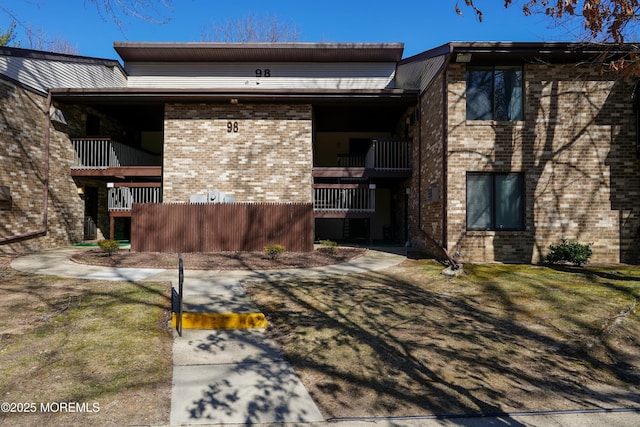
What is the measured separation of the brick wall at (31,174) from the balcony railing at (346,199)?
9.93 m

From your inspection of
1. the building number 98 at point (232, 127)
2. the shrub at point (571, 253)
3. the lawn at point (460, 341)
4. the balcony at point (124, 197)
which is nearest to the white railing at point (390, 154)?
the building number 98 at point (232, 127)

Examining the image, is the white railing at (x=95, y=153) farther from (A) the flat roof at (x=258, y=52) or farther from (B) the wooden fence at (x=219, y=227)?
(A) the flat roof at (x=258, y=52)

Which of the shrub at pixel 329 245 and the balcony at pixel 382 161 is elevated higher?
the balcony at pixel 382 161

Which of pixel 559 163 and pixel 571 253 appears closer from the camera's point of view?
pixel 571 253

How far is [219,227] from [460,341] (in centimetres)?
907

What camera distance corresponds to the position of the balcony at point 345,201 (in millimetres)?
14219

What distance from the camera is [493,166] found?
9.90 m

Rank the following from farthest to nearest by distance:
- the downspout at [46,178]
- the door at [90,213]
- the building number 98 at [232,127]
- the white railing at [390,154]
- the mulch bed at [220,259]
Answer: the door at [90,213] < the white railing at [390,154] < the building number 98 at [232,127] < the downspout at [46,178] < the mulch bed at [220,259]

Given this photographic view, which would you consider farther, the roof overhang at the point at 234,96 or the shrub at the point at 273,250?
the roof overhang at the point at 234,96

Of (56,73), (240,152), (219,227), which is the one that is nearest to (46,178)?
(56,73)

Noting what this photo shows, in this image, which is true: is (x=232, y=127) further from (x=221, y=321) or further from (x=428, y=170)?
(x=221, y=321)

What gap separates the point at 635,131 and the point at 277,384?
11754 mm

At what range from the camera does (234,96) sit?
45.8ft

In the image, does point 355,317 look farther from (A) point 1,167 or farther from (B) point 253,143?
(A) point 1,167
